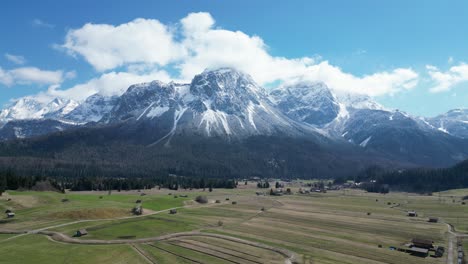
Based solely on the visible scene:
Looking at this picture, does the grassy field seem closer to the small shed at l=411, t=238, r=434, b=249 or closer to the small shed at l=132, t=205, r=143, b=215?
the small shed at l=132, t=205, r=143, b=215

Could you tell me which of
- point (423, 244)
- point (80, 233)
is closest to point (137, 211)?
point (80, 233)

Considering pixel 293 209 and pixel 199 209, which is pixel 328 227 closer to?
pixel 293 209

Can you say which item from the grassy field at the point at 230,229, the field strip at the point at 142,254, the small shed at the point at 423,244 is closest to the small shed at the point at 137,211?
the grassy field at the point at 230,229

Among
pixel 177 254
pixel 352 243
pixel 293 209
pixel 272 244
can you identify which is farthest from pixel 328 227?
pixel 177 254

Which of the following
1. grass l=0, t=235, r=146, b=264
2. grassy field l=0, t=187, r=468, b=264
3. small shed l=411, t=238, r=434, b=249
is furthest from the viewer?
small shed l=411, t=238, r=434, b=249

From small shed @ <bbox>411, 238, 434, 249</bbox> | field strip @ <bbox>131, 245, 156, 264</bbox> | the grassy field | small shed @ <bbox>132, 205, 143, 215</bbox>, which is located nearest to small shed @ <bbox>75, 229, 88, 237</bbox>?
the grassy field

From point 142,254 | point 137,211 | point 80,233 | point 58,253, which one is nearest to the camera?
point 58,253

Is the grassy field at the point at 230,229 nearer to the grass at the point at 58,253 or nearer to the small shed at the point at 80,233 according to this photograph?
the grass at the point at 58,253

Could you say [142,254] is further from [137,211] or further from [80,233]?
[137,211]
